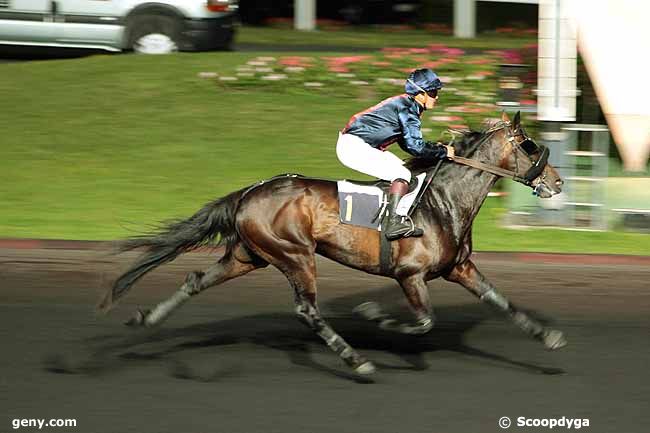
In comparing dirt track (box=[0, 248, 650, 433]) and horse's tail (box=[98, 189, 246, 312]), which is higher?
horse's tail (box=[98, 189, 246, 312])

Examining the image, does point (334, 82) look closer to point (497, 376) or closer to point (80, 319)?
point (80, 319)

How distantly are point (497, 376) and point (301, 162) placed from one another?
7192mm

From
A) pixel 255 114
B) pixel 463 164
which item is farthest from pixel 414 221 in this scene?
pixel 255 114

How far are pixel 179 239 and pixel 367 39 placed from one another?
1637cm

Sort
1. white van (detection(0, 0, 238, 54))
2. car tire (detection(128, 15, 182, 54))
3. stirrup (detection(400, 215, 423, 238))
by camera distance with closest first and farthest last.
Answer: stirrup (detection(400, 215, 423, 238)) → white van (detection(0, 0, 238, 54)) → car tire (detection(128, 15, 182, 54))

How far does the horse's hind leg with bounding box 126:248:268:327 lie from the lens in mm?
7680

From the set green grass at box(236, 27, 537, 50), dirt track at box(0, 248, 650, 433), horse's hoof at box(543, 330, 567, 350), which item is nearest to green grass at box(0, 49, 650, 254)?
dirt track at box(0, 248, 650, 433)

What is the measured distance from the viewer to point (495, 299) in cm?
746

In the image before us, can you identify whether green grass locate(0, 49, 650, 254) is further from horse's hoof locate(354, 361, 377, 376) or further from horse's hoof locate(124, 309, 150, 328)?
horse's hoof locate(354, 361, 377, 376)

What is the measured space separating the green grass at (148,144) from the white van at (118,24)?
60 centimetres

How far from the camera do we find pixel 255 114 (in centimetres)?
1589

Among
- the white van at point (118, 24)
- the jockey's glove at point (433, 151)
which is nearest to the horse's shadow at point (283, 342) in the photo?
the jockey's glove at point (433, 151)

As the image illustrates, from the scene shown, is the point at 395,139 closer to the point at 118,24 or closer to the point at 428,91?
the point at 428,91

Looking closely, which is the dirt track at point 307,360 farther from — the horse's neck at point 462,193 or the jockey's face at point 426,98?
the jockey's face at point 426,98
